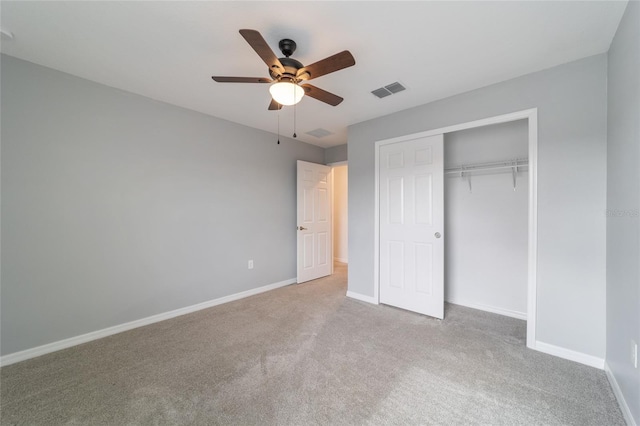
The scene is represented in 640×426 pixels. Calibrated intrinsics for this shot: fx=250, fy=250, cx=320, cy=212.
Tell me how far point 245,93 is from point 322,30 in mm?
1254

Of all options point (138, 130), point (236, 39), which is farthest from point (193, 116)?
point (236, 39)

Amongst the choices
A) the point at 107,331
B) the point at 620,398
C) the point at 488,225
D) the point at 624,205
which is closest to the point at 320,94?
the point at 624,205

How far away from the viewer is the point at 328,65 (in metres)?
1.67

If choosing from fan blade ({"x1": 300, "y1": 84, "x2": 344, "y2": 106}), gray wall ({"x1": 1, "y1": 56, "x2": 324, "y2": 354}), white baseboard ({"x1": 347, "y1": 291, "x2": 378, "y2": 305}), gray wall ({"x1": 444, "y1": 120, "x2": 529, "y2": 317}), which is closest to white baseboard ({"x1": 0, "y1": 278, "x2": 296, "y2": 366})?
gray wall ({"x1": 1, "y1": 56, "x2": 324, "y2": 354})

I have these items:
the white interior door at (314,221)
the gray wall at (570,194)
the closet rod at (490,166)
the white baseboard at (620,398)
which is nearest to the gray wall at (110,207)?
the white interior door at (314,221)

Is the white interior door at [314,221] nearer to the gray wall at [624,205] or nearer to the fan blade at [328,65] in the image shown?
the fan blade at [328,65]

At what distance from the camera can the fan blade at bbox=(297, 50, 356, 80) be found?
1.56 metres

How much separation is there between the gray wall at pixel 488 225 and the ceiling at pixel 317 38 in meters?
0.81

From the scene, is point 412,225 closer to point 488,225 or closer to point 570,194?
point 488,225

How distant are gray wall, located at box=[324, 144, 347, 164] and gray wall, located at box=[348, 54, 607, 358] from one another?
252 centimetres

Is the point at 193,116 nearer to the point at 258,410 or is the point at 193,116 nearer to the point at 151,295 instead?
the point at 151,295

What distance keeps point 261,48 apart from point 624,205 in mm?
2502

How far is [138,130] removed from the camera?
2760mm

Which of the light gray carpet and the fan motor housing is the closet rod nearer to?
the light gray carpet
